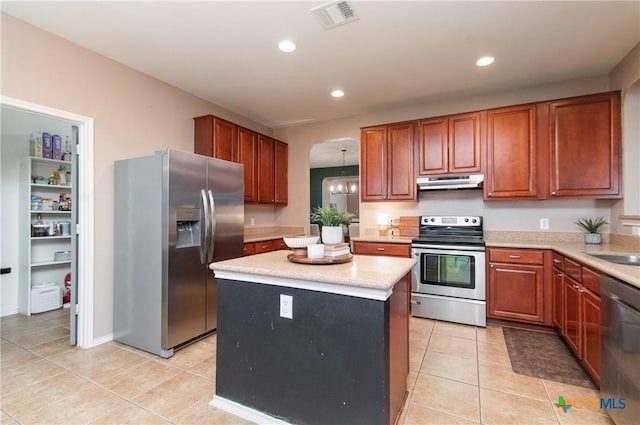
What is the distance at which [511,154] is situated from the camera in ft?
11.2

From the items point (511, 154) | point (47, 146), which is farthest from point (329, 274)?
point (47, 146)

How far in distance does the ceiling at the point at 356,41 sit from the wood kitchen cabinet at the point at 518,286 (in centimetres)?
193

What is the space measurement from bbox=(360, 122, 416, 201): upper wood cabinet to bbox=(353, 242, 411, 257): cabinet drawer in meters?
0.65

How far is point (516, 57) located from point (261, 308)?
3219 millimetres

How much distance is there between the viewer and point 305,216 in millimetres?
5105

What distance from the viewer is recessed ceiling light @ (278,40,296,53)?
266 centimetres

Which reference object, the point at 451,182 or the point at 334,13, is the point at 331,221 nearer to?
the point at 334,13

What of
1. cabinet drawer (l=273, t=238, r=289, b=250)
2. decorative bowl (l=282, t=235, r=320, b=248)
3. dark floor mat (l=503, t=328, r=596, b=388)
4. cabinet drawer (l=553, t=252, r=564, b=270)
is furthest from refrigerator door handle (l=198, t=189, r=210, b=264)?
cabinet drawer (l=553, t=252, r=564, b=270)

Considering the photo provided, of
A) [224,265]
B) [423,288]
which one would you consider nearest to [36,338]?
[224,265]

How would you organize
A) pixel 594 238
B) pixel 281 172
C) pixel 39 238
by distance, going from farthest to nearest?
pixel 281 172, pixel 39 238, pixel 594 238

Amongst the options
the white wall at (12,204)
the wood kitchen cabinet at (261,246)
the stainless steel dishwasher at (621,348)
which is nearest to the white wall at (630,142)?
the stainless steel dishwasher at (621,348)

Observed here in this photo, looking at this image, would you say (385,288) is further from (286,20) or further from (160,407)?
(286,20)

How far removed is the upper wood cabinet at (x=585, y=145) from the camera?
3014 millimetres

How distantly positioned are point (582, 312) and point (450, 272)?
1.26 m
